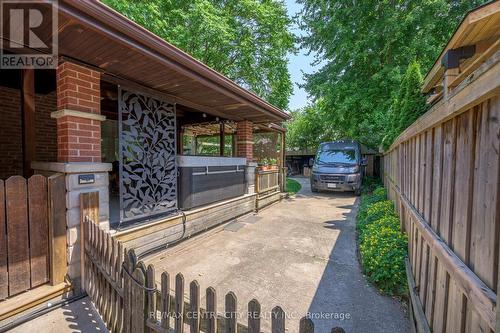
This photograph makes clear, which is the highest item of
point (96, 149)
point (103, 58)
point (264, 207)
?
point (103, 58)

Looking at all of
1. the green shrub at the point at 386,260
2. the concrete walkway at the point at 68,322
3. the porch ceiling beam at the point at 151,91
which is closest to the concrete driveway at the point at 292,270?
the green shrub at the point at 386,260

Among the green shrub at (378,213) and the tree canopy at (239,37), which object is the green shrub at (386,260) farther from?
the tree canopy at (239,37)

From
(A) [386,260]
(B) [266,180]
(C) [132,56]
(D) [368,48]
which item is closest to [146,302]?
A: (C) [132,56]

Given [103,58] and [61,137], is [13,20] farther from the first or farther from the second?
[61,137]

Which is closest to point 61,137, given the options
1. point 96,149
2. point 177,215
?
point 96,149

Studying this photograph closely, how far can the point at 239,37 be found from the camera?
11.9 m

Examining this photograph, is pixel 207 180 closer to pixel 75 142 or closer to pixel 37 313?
pixel 75 142

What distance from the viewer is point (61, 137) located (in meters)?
2.85

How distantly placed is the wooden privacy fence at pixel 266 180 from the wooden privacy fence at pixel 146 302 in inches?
200

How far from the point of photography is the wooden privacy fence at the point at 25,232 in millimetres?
2348

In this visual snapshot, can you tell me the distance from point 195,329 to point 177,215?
9.90 feet

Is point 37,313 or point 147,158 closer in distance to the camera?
point 37,313

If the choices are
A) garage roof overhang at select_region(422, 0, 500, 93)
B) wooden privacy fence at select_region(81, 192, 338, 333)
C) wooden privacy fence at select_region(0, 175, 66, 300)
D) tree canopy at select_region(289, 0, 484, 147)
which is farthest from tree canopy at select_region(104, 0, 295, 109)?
wooden privacy fence at select_region(81, 192, 338, 333)

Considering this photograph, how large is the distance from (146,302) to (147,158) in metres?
2.72
